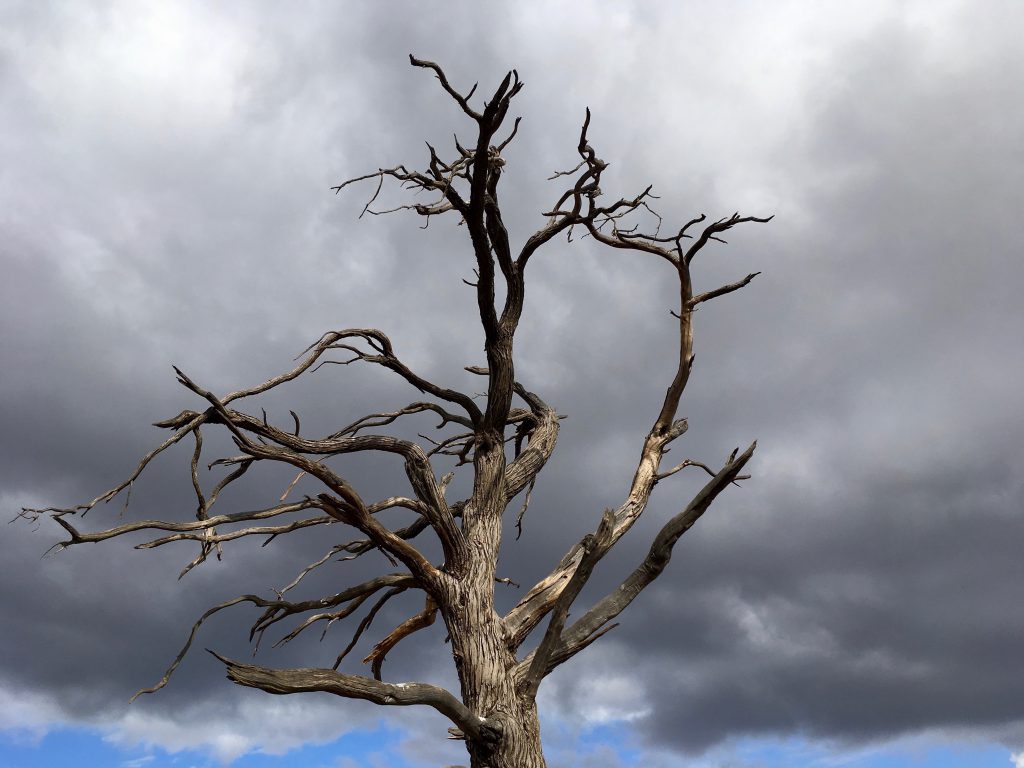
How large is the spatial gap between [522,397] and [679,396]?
2.05 metres

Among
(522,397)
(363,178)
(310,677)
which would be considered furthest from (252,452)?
(522,397)

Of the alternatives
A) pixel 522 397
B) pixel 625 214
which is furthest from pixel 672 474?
pixel 625 214

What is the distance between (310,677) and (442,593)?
1964mm

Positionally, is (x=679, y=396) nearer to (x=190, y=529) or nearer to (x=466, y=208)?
(x=466, y=208)

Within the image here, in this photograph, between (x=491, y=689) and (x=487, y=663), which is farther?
(x=487, y=663)

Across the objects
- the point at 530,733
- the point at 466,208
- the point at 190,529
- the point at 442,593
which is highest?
the point at 466,208

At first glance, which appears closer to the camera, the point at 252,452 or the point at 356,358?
the point at 252,452

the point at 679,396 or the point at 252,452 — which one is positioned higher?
the point at 679,396

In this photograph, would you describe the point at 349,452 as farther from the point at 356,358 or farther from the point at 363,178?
the point at 363,178

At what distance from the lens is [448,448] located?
451 inches

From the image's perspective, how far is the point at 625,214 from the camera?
11367 mm

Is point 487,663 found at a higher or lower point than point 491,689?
higher

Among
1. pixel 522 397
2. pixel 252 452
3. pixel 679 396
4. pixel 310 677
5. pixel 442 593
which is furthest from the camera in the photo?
pixel 522 397

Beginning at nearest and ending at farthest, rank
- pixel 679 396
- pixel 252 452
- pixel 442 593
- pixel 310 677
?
pixel 310 677
pixel 252 452
pixel 442 593
pixel 679 396
